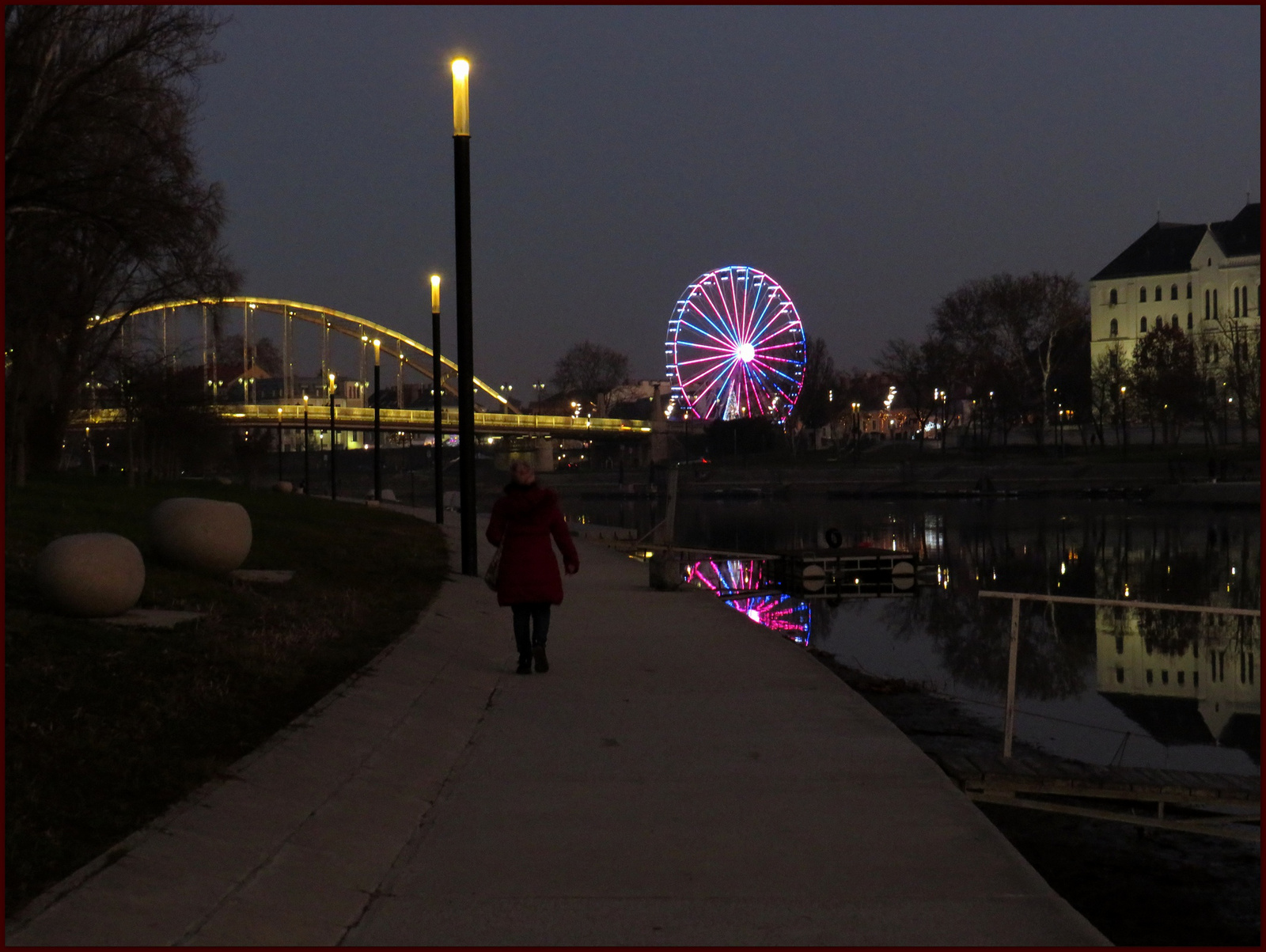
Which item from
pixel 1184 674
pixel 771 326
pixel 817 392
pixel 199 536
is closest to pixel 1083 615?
pixel 1184 674

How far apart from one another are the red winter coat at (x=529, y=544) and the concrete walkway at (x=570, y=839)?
37.7 inches

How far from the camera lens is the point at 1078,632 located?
2177cm

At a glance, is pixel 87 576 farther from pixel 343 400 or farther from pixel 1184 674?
pixel 343 400

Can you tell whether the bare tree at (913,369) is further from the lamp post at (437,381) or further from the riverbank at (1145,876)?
the riverbank at (1145,876)

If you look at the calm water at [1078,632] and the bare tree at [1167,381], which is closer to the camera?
the calm water at [1078,632]

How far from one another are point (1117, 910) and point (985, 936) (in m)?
2.17

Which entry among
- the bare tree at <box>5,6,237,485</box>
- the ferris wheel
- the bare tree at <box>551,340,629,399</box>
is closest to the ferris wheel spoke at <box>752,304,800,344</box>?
the ferris wheel

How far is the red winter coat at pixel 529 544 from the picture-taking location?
38.2 ft

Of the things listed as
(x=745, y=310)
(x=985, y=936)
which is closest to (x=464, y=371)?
(x=985, y=936)

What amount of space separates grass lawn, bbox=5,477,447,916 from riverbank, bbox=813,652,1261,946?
→ 4.60 meters

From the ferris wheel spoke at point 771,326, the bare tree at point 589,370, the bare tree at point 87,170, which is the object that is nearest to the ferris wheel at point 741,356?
the ferris wheel spoke at point 771,326

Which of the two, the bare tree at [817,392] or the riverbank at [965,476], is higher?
the bare tree at [817,392]

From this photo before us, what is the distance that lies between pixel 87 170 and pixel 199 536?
1127cm

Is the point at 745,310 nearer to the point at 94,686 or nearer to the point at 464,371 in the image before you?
the point at 464,371
